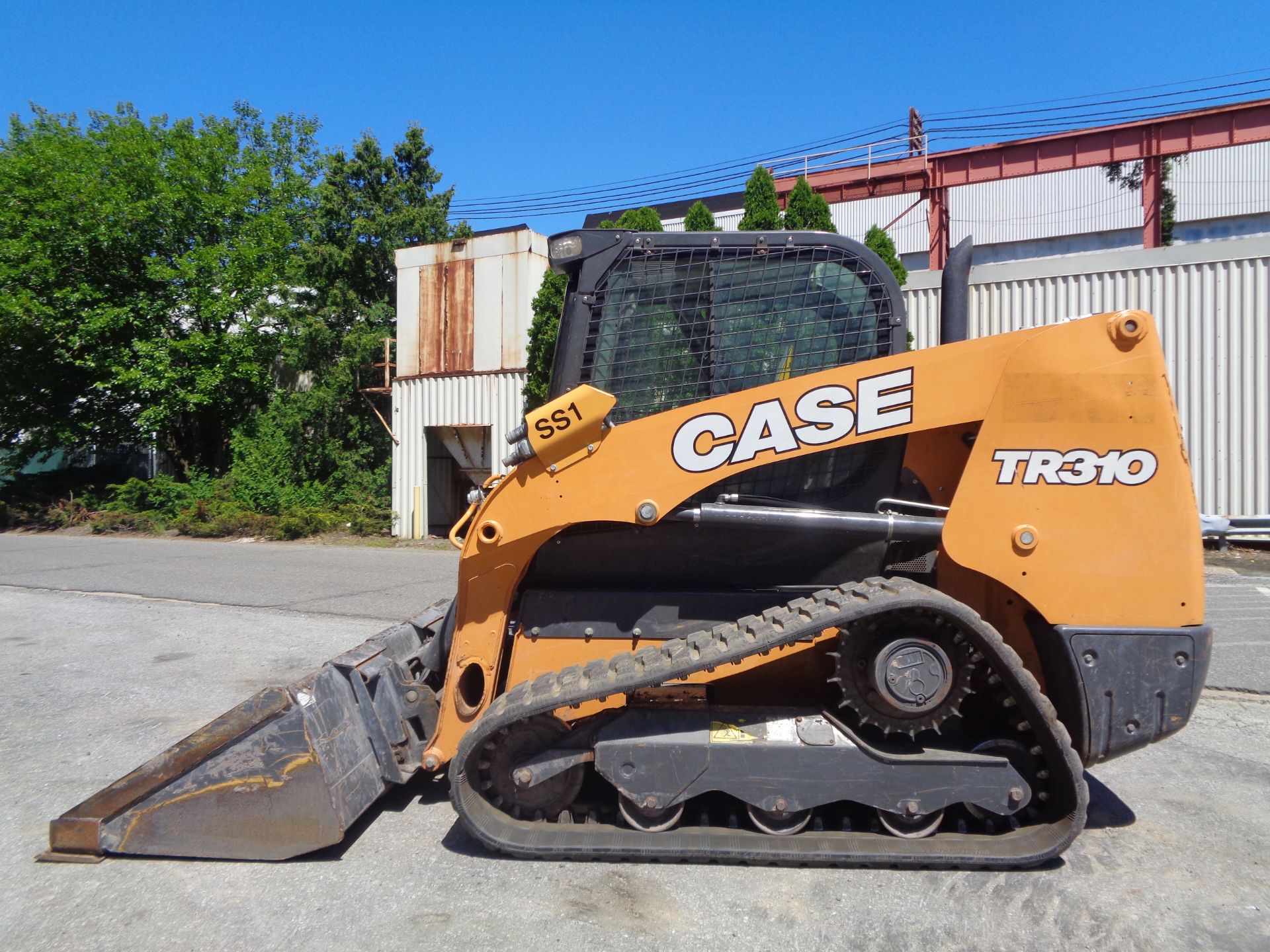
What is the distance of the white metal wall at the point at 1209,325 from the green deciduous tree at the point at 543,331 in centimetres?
628

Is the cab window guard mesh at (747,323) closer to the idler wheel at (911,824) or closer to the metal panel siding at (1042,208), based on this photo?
the idler wheel at (911,824)

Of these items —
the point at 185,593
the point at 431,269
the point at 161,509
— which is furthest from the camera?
the point at 161,509

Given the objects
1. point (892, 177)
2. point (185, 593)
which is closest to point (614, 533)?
point (185, 593)

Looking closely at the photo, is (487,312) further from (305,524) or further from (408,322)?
(305,524)

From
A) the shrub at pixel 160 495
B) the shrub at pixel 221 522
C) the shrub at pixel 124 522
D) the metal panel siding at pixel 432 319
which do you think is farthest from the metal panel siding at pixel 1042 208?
the shrub at pixel 124 522

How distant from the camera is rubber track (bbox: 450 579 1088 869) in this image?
123 inches

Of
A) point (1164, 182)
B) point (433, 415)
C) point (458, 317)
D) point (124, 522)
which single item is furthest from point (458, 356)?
point (1164, 182)

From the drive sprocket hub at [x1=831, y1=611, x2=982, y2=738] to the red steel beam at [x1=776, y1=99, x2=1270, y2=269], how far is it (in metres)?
15.9

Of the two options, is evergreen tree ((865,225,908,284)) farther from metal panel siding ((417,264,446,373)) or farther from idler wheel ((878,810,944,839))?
idler wheel ((878,810,944,839))

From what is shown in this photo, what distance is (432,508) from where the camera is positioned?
19.7 m

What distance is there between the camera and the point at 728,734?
11.1 feet

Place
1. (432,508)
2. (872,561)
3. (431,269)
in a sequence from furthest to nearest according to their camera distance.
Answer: (432,508), (431,269), (872,561)

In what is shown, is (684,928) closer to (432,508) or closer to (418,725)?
(418,725)

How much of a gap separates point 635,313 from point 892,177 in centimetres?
2043
